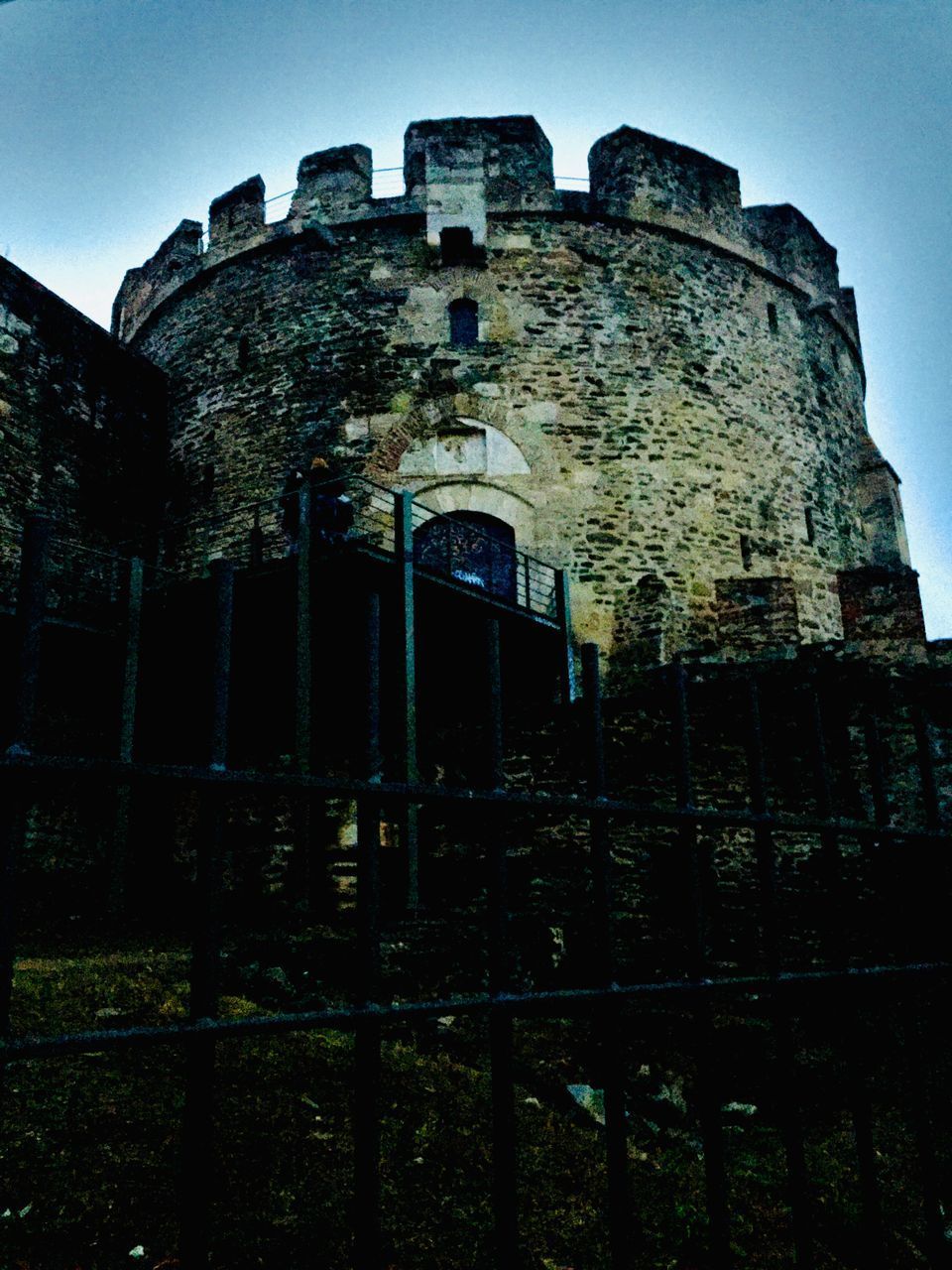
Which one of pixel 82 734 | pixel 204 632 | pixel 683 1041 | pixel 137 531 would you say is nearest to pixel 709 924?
pixel 683 1041

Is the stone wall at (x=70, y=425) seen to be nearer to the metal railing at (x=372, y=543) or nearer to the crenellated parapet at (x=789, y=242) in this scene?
the metal railing at (x=372, y=543)

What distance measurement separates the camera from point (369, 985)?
4.76ft

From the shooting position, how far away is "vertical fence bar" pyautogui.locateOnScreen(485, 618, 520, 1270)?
1506 mm

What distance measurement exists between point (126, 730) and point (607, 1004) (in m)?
7.62

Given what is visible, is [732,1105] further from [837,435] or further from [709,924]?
[837,435]

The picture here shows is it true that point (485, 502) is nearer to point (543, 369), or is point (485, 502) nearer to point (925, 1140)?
point (543, 369)

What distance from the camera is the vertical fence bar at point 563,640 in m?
10.8

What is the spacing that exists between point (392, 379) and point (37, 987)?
965 centimetres

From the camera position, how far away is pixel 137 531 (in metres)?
13.0

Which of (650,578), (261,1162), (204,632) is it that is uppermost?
(650,578)

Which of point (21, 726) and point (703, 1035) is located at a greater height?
point (21, 726)

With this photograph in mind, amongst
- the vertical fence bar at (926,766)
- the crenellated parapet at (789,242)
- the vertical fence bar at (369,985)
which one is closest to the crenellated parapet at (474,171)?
the crenellated parapet at (789,242)

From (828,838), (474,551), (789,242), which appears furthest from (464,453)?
(828,838)

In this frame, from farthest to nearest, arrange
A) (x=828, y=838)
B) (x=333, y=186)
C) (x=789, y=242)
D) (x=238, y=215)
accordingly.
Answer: (x=789, y=242), (x=238, y=215), (x=333, y=186), (x=828, y=838)
